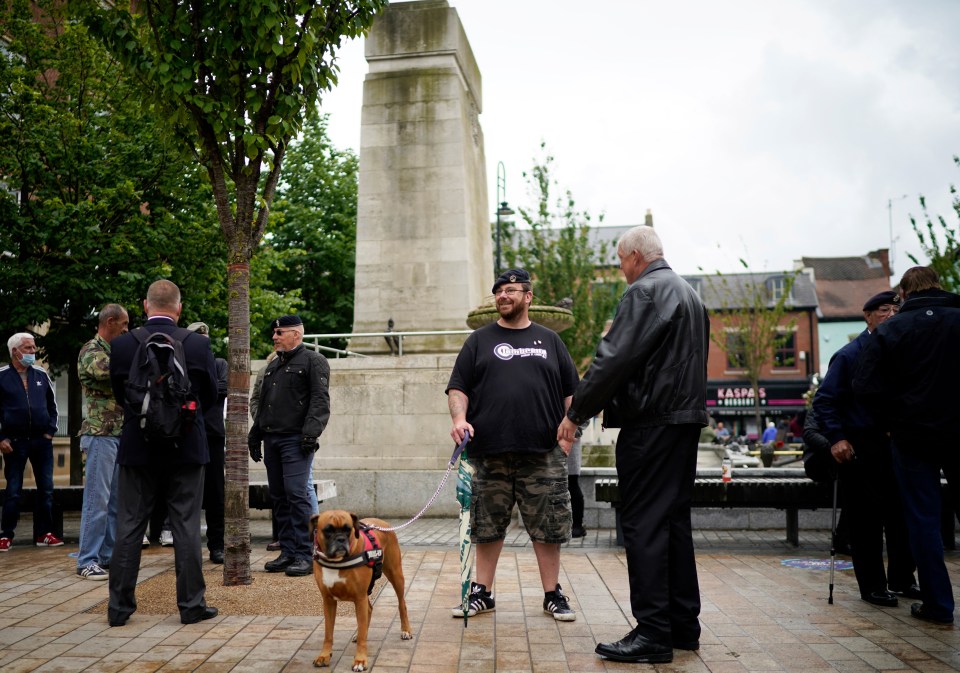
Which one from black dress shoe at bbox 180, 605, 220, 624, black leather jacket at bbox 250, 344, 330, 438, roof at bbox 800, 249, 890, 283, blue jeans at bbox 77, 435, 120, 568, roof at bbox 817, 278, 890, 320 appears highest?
roof at bbox 800, 249, 890, 283

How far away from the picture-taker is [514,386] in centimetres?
591

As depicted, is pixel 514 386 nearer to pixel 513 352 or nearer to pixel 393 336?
pixel 513 352

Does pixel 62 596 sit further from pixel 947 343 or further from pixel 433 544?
pixel 947 343

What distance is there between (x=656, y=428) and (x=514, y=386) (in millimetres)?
1188

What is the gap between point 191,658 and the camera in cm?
492

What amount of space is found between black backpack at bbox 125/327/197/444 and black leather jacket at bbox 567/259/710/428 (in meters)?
2.63

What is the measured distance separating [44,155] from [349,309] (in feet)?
59.4

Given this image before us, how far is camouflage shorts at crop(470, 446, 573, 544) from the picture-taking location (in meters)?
5.90

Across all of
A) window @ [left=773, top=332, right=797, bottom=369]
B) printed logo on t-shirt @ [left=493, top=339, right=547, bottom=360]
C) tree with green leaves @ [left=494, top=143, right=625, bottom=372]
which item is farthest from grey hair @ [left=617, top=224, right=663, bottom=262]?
window @ [left=773, top=332, right=797, bottom=369]

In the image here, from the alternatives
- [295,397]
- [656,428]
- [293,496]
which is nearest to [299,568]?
[293,496]

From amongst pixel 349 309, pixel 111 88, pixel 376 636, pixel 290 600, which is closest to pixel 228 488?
pixel 290 600

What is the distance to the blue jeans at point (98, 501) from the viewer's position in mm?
7836

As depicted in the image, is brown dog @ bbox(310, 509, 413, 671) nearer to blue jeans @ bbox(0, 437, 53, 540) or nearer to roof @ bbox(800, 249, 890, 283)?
blue jeans @ bbox(0, 437, 53, 540)

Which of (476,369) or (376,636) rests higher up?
(476,369)
